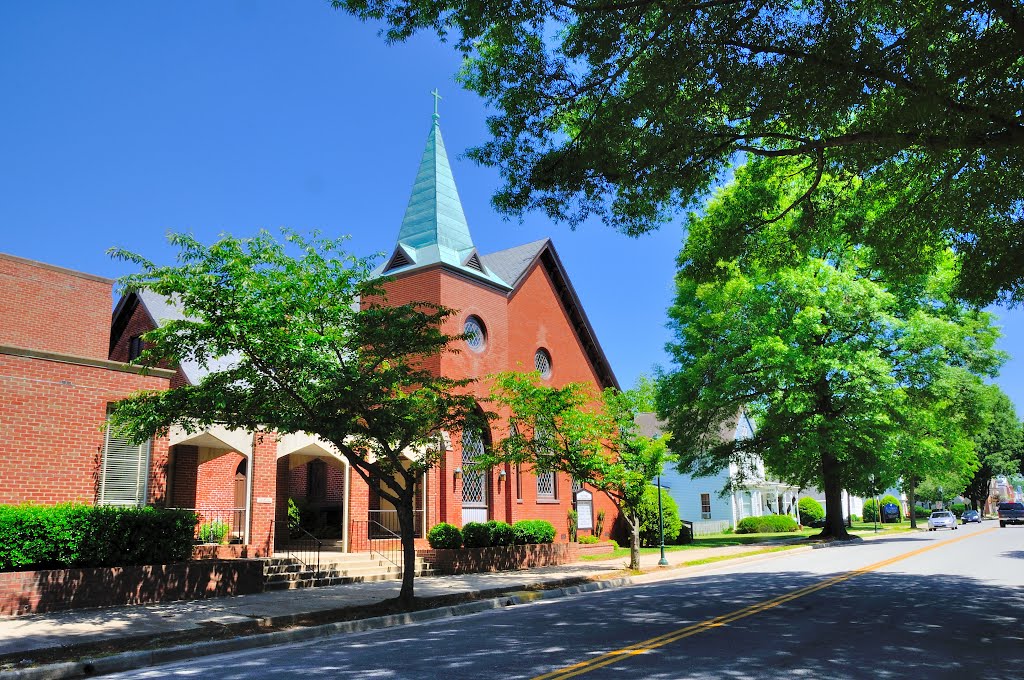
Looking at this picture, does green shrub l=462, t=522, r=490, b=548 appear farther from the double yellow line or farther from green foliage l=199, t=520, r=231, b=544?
the double yellow line

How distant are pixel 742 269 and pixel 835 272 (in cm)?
1771

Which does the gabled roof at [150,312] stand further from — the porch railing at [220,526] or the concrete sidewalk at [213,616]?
the concrete sidewalk at [213,616]

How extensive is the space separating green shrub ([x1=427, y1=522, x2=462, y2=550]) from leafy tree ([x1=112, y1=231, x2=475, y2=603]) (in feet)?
23.6

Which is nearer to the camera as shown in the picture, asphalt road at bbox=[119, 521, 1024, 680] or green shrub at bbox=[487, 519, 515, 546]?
asphalt road at bbox=[119, 521, 1024, 680]

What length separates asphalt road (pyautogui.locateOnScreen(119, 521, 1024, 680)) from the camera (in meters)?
7.59

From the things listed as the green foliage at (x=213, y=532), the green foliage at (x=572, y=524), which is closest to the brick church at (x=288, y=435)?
the green foliage at (x=572, y=524)

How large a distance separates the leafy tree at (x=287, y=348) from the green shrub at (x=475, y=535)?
7.78m

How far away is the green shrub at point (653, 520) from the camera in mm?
31297

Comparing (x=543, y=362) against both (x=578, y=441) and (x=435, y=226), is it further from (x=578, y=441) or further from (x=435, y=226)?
(x=578, y=441)

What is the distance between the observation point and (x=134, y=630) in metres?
10.7

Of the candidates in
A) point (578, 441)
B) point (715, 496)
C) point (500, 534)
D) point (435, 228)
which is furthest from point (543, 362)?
point (715, 496)

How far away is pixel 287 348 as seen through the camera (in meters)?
12.1

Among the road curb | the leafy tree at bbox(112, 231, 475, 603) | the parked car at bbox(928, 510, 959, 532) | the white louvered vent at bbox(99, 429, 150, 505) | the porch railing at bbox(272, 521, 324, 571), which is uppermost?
the leafy tree at bbox(112, 231, 475, 603)

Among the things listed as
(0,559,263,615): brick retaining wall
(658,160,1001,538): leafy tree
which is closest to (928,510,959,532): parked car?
(658,160,1001,538): leafy tree
